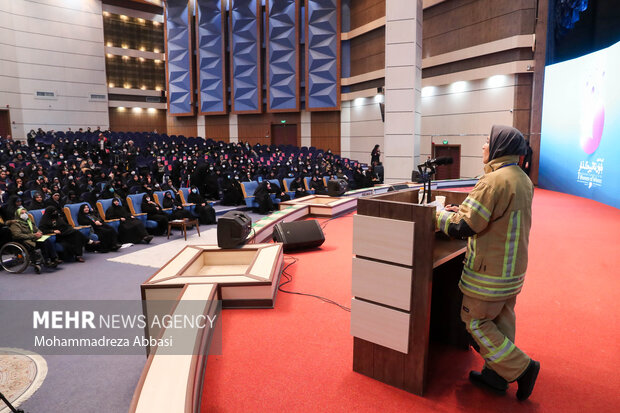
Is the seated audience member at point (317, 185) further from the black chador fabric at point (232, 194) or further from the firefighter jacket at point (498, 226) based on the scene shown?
the firefighter jacket at point (498, 226)

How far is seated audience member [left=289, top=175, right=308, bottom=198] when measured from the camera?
11195mm

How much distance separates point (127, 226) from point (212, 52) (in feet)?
53.9

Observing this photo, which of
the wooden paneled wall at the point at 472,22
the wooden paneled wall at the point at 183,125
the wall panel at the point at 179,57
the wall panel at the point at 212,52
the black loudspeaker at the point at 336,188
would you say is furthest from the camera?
the wooden paneled wall at the point at 183,125

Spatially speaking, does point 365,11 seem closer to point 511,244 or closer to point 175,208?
point 175,208

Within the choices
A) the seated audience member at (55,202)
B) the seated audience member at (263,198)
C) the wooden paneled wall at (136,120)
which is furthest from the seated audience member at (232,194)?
the wooden paneled wall at (136,120)

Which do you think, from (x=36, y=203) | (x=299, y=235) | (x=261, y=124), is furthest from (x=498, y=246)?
(x=261, y=124)

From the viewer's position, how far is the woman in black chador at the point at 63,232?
19.8ft

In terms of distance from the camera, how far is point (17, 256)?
5.59m

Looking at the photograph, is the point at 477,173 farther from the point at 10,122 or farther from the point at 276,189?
the point at 10,122

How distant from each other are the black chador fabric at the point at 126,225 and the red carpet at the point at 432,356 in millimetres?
3916

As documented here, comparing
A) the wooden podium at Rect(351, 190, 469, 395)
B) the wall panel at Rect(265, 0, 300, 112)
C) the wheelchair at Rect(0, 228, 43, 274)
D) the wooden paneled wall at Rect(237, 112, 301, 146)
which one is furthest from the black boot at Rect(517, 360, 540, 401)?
the wooden paneled wall at Rect(237, 112, 301, 146)

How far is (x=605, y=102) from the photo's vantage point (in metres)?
8.47

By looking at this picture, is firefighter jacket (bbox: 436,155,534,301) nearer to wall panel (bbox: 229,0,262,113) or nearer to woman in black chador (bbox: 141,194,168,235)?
woman in black chador (bbox: 141,194,168,235)

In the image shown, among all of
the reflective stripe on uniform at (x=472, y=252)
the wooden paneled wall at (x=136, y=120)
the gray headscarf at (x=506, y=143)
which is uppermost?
the wooden paneled wall at (x=136, y=120)
